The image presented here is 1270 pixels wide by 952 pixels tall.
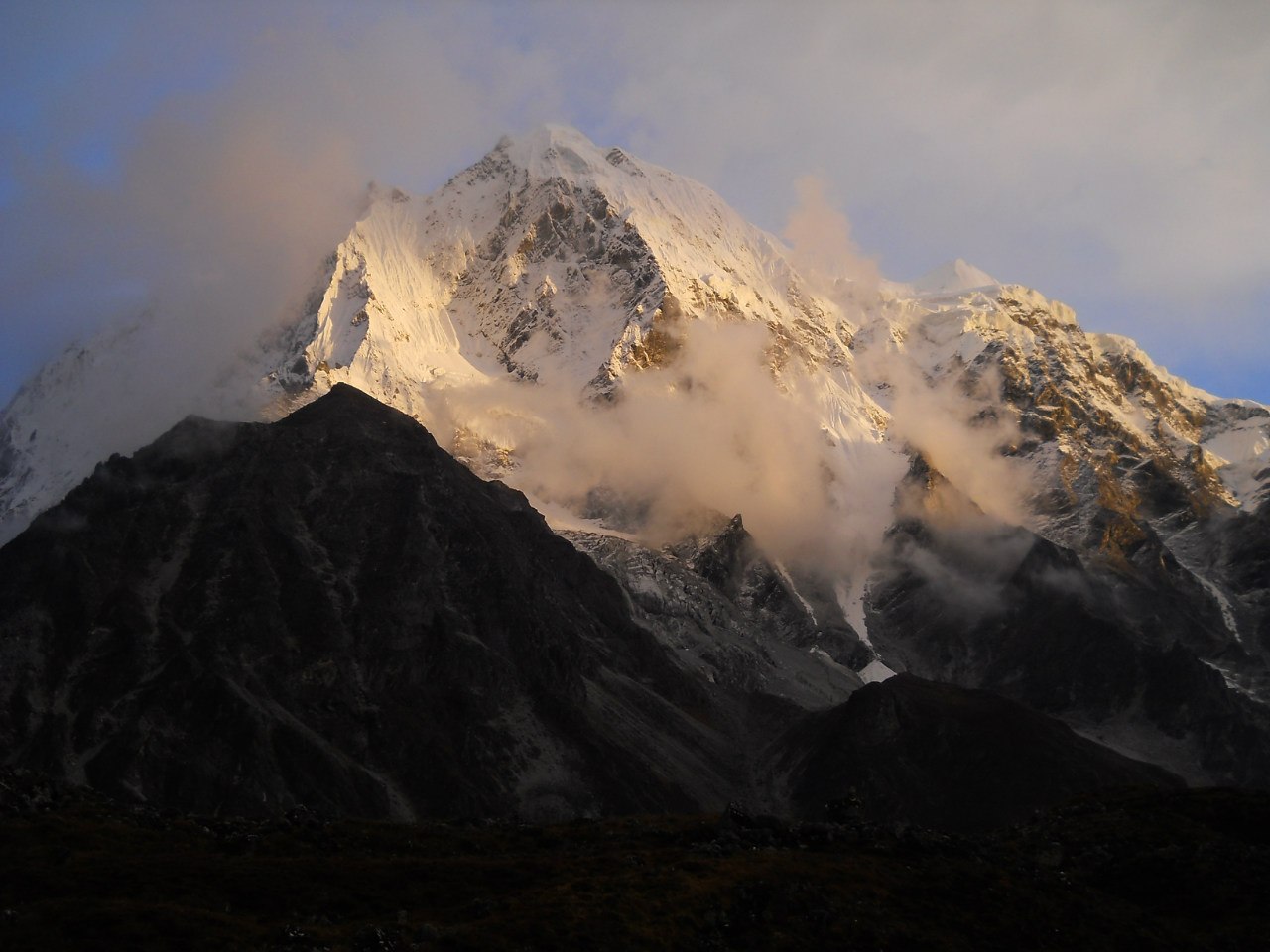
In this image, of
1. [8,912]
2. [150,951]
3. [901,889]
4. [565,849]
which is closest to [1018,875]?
[901,889]

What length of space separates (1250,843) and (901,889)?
1364 inches

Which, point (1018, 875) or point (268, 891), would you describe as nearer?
point (268, 891)

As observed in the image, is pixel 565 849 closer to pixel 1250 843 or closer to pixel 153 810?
pixel 153 810

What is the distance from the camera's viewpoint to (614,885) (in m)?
93.9

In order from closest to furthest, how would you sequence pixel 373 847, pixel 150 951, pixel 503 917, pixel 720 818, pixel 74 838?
pixel 150 951 → pixel 503 917 → pixel 74 838 → pixel 373 847 → pixel 720 818

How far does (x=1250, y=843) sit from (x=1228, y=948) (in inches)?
899

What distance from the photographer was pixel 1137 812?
125 meters

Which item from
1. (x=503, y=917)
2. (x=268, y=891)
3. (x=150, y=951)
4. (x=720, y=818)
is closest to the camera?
(x=150, y=951)

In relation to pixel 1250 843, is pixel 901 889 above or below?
below

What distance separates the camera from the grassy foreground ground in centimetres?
8375

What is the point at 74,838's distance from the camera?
332 feet

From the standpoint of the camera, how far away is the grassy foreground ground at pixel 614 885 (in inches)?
3297

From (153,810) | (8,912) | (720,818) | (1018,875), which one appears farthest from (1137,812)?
(8,912)

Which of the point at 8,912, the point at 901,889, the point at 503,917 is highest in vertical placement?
the point at 901,889
